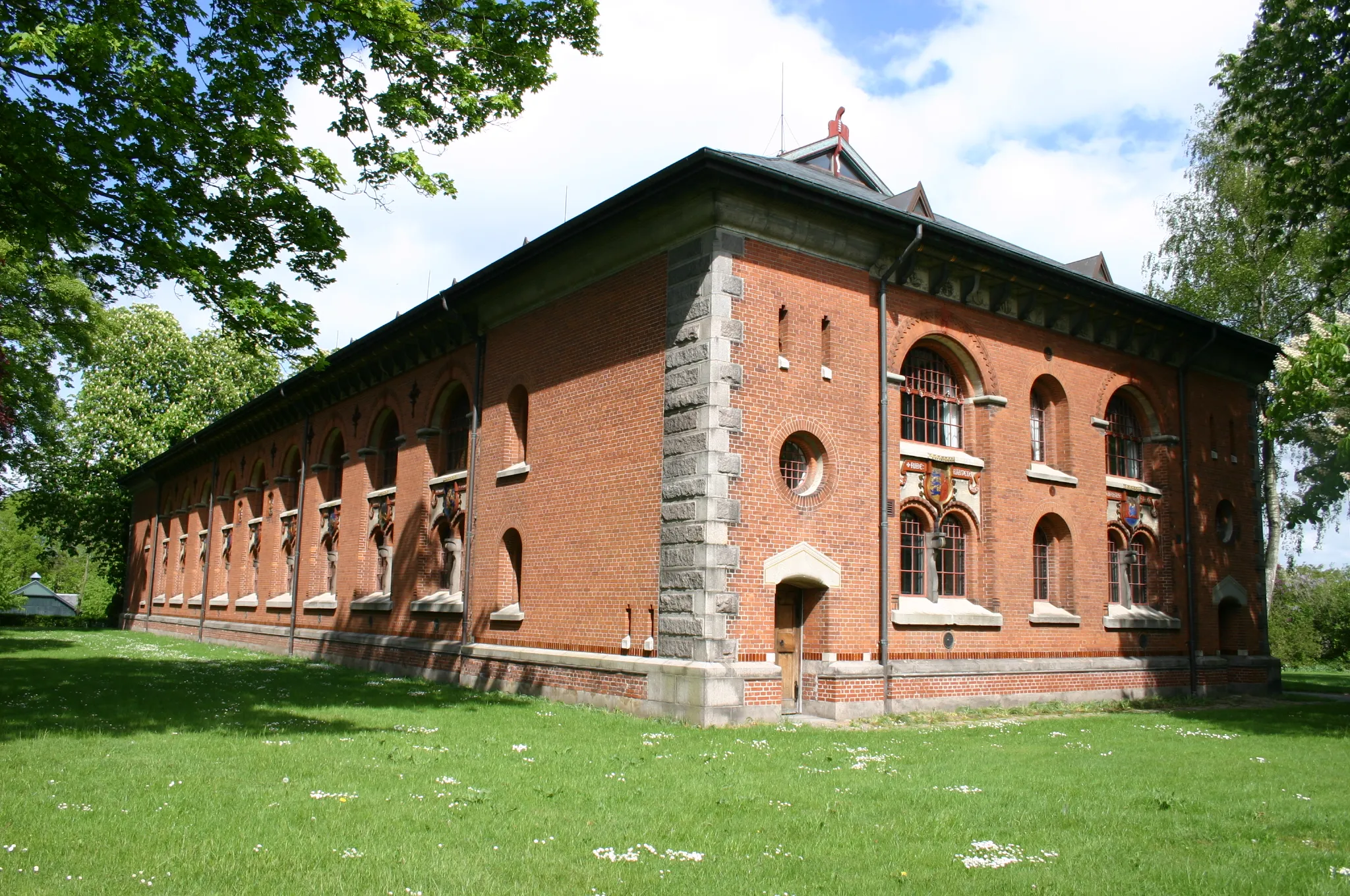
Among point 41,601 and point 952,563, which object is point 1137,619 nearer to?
point 952,563

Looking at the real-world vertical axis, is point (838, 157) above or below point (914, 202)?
above

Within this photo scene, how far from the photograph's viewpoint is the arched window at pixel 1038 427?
1909cm

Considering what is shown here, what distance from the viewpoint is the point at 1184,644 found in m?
20.7

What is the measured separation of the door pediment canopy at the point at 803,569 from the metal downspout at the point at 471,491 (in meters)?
7.20

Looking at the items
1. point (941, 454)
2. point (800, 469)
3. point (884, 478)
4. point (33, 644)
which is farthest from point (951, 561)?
point (33, 644)

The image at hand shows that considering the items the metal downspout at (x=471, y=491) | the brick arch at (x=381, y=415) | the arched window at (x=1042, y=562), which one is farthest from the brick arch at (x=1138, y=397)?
the brick arch at (x=381, y=415)

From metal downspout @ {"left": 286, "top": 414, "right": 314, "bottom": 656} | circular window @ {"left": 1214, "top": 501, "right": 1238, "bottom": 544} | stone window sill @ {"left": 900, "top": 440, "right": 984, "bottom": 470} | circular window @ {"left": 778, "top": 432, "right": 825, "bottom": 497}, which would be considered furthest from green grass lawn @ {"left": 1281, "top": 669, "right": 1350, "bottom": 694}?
metal downspout @ {"left": 286, "top": 414, "right": 314, "bottom": 656}

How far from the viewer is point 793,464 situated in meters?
15.2

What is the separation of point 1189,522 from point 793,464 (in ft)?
35.6

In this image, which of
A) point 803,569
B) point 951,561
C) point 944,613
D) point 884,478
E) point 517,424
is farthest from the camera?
point 517,424

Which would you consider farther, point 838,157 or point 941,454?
point 838,157

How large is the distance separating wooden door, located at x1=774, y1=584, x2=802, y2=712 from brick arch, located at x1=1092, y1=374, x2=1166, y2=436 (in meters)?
8.38

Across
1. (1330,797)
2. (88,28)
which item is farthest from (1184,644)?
(88,28)

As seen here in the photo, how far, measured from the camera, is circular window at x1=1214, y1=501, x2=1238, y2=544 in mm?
22422
